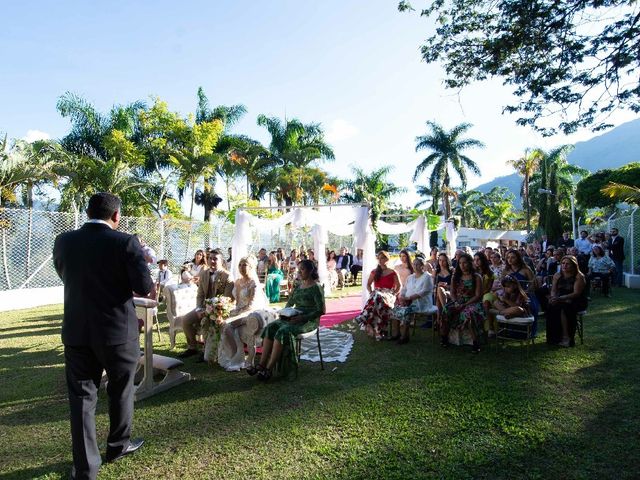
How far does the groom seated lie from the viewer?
6332mm

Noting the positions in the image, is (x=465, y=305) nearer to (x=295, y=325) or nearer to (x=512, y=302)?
(x=512, y=302)

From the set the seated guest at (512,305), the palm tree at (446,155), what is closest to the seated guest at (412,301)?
the seated guest at (512,305)

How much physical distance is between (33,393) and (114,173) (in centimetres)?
1535

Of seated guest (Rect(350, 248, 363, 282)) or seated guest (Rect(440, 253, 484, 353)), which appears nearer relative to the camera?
seated guest (Rect(440, 253, 484, 353))

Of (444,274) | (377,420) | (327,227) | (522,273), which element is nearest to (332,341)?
(444,274)

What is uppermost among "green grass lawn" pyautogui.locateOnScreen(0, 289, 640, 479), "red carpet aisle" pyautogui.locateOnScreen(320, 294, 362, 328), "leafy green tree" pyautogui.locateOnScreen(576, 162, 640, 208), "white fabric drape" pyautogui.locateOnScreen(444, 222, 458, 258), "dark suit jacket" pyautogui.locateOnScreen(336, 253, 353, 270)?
"leafy green tree" pyautogui.locateOnScreen(576, 162, 640, 208)

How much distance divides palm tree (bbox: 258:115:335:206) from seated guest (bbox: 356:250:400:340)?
21.7m

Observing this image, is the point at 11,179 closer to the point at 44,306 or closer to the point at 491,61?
the point at 44,306

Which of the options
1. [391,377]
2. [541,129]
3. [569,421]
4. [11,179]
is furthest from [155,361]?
[11,179]

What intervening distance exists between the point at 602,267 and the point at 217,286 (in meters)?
10.9

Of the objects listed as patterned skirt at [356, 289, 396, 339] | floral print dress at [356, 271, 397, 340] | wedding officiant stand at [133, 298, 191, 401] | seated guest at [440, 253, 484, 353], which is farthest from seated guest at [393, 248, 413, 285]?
wedding officiant stand at [133, 298, 191, 401]

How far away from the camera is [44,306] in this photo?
11766 mm

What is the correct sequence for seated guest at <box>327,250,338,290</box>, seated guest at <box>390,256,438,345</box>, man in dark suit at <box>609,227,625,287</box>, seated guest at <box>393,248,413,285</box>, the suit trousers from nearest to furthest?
the suit trousers
seated guest at <box>390,256,438,345</box>
seated guest at <box>393,248,413,285</box>
man in dark suit at <box>609,227,625,287</box>
seated guest at <box>327,250,338,290</box>

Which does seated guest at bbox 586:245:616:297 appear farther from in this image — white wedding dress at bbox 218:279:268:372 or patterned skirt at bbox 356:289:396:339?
white wedding dress at bbox 218:279:268:372
